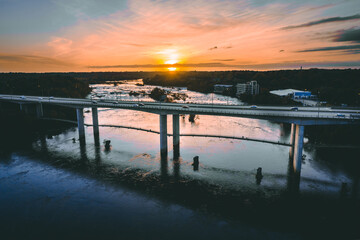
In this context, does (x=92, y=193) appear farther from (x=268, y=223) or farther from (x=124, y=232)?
(x=268, y=223)

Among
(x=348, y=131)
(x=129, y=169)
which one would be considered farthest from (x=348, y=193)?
(x=129, y=169)

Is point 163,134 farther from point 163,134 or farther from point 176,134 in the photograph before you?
point 176,134

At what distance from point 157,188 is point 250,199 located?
12856mm

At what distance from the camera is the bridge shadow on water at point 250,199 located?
23469 mm

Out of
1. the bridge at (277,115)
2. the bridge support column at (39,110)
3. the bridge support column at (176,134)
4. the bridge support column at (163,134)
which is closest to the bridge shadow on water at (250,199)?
the bridge support column at (163,134)

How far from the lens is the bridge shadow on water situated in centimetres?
2347

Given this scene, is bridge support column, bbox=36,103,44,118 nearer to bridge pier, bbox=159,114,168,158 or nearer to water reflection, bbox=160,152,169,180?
bridge pier, bbox=159,114,168,158

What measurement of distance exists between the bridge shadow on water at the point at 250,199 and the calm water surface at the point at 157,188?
5.7 inches

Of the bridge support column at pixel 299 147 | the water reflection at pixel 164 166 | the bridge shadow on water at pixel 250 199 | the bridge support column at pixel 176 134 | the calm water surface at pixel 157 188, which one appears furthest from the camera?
the bridge support column at pixel 176 134

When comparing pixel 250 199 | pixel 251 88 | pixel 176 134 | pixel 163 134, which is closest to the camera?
pixel 250 199

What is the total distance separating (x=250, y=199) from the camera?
27547mm

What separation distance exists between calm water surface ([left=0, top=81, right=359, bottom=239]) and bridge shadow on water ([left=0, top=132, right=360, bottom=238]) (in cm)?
14

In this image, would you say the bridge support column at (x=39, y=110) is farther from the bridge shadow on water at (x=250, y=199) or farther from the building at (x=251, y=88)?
the building at (x=251, y=88)

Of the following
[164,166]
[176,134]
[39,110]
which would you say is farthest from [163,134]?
[39,110]
